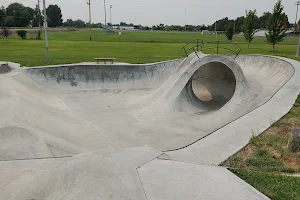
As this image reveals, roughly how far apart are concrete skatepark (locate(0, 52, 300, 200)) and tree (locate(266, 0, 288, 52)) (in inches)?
535

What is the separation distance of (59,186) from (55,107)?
939 cm

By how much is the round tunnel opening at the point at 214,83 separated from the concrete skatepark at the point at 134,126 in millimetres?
55

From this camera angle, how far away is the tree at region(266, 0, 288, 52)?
98.6 ft

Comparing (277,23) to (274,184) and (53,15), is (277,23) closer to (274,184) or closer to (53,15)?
(274,184)

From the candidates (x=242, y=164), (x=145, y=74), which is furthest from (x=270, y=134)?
(x=145, y=74)

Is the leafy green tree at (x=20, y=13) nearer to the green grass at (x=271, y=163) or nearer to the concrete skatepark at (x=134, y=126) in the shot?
the concrete skatepark at (x=134, y=126)

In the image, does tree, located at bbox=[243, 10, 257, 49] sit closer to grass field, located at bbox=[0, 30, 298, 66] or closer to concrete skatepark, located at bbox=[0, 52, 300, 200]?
grass field, located at bbox=[0, 30, 298, 66]

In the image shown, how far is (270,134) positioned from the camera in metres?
7.19

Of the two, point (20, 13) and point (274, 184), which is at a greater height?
point (20, 13)

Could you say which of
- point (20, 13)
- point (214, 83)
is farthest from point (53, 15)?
point (214, 83)

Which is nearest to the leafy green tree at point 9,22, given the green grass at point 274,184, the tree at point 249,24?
the tree at point 249,24

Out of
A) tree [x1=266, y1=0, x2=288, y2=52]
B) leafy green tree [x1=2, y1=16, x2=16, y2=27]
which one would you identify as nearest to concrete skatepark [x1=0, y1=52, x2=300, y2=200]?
tree [x1=266, y1=0, x2=288, y2=52]

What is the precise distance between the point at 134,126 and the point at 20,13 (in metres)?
118

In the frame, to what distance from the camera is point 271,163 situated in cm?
578
